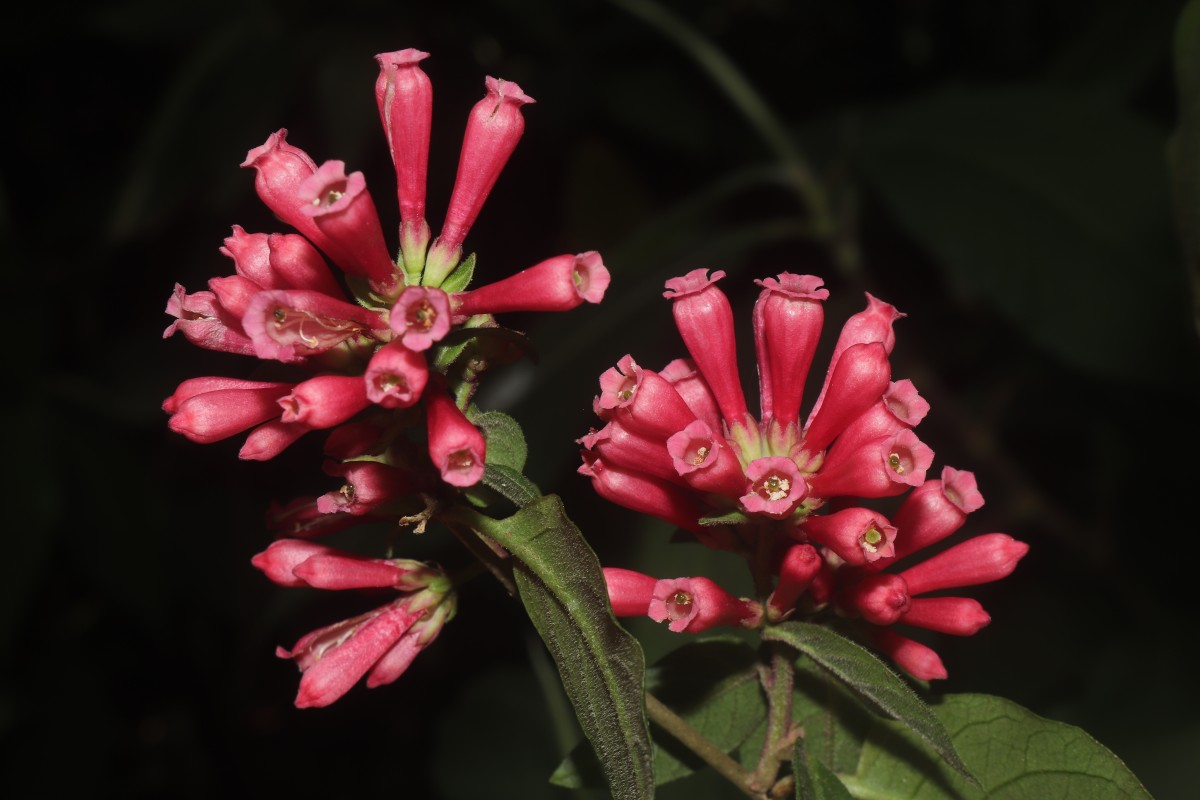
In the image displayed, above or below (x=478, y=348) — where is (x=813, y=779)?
below

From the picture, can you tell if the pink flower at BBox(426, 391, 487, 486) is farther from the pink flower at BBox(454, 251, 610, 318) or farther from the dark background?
the dark background

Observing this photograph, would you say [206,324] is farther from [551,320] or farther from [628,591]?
[551,320]

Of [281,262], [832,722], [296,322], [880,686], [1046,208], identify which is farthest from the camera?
[1046,208]

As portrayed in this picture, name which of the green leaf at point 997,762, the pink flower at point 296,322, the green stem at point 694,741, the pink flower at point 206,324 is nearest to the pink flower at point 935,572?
the green leaf at point 997,762

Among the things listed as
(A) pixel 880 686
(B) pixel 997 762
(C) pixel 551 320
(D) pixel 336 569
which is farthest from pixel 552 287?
(C) pixel 551 320

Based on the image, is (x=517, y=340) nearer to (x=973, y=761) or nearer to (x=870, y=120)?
(x=973, y=761)

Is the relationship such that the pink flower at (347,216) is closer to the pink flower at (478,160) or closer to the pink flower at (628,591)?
the pink flower at (478,160)
